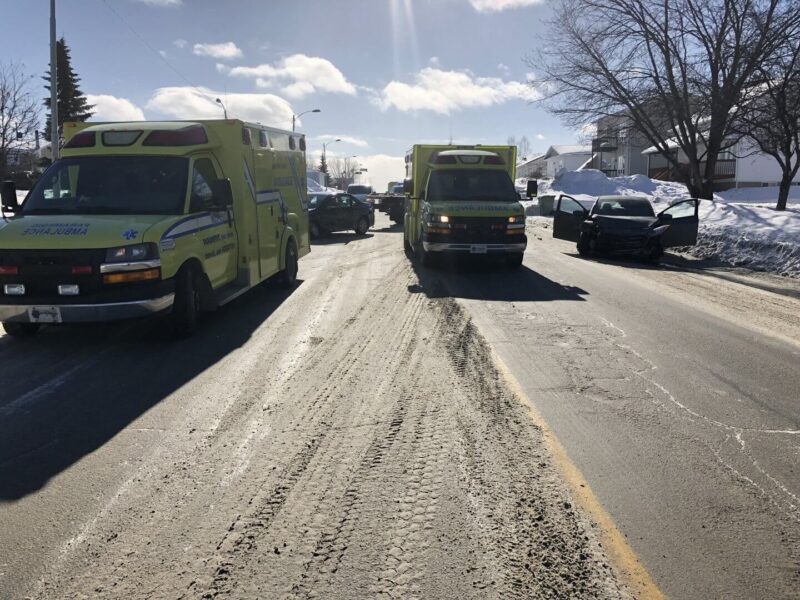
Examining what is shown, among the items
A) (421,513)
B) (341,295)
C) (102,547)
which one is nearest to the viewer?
(102,547)

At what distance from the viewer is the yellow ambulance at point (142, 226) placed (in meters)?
6.50

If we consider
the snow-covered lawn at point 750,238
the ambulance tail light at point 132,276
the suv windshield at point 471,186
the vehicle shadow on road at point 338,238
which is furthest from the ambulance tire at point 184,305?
the vehicle shadow on road at point 338,238

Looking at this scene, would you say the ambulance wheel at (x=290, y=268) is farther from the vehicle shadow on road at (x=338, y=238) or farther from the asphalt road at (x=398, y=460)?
the vehicle shadow on road at (x=338, y=238)

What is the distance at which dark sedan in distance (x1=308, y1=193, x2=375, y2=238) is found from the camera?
22469 mm

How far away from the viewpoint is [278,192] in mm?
10906

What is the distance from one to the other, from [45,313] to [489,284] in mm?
7229

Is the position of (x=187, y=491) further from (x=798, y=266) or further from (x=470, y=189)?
(x=798, y=266)

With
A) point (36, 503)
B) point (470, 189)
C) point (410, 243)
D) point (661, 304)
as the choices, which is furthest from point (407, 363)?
point (410, 243)

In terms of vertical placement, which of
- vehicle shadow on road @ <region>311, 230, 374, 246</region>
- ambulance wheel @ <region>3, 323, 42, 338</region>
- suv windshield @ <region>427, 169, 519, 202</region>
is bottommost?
ambulance wheel @ <region>3, 323, 42, 338</region>

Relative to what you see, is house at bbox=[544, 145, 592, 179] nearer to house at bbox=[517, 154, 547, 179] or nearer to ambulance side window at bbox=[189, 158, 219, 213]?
house at bbox=[517, 154, 547, 179]

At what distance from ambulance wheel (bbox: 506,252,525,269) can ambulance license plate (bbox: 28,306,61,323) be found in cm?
881

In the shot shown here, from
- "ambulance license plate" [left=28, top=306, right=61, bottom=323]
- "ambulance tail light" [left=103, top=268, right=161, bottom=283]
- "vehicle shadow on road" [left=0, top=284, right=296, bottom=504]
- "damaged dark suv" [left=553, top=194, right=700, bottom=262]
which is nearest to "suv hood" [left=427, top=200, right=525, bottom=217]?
"damaged dark suv" [left=553, top=194, right=700, bottom=262]

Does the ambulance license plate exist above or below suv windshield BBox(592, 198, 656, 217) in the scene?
below

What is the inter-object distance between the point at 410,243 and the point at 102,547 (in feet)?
45.3
